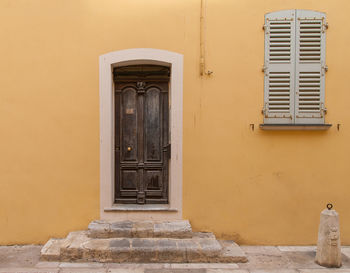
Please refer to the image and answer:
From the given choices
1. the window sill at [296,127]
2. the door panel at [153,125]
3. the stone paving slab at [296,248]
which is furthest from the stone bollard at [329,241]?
the door panel at [153,125]

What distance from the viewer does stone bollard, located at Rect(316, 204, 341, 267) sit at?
401cm

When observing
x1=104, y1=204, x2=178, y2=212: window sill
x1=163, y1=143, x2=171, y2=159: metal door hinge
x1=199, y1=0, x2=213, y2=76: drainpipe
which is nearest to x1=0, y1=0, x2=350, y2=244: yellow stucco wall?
x1=199, y1=0, x2=213, y2=76: drainpipe

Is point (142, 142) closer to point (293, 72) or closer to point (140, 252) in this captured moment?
point (140, 252)

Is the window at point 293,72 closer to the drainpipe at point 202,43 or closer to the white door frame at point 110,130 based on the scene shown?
the drainpipe at point 202,43

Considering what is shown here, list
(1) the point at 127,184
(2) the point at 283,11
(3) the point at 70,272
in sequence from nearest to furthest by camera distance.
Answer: (3) the point at 70,272 → (2) the point at 283,11 → (1) the point at 127,184

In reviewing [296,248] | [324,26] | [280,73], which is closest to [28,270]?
[296,248]

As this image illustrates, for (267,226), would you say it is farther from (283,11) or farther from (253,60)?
(283,11)

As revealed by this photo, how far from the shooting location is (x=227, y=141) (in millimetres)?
4723

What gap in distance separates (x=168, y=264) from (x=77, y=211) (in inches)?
68.2

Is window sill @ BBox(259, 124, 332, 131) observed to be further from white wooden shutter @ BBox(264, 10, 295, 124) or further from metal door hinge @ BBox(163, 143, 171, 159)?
metal door hinge @ BBox(163, 143, 171, 159)

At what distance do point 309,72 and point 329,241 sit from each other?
8.47 feet

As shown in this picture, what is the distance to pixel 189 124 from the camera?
4.72m

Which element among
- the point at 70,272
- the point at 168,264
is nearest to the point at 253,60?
the point at 168,264

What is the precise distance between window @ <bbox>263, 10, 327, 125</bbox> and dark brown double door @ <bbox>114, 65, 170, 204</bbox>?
176 centimetres
